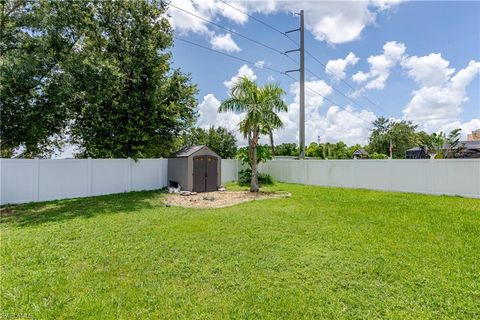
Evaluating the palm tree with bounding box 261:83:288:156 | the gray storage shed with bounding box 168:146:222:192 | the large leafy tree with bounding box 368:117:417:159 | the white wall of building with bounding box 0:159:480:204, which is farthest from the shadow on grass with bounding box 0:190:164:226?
the large leafy tree with bounding box 368:117:417:159

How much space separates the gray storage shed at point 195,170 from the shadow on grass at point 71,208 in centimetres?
209

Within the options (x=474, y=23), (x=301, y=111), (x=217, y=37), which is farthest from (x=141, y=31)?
(x=474, y=23)

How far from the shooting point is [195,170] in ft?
37.9

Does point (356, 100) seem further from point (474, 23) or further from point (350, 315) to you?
point (350, 315)

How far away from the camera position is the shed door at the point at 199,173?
11.5 meters

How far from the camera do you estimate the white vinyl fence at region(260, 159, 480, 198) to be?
9.09 metres

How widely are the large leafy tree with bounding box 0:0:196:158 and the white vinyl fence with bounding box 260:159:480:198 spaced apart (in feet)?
23.2

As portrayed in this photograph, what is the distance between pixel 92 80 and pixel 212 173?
6292mm

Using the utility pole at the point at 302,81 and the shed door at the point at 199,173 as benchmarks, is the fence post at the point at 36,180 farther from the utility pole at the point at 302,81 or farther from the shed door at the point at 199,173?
the utility pole at the point at 302,81

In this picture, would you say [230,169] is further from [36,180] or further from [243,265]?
[243,265]

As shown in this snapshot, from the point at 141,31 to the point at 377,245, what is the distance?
12.5 metres

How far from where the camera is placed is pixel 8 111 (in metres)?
8.59

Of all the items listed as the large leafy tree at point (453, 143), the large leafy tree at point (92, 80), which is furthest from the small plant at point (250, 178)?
the large leafy tree at point (453, 143)

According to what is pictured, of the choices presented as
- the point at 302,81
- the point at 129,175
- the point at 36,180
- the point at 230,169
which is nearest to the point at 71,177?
the point at 36,180
